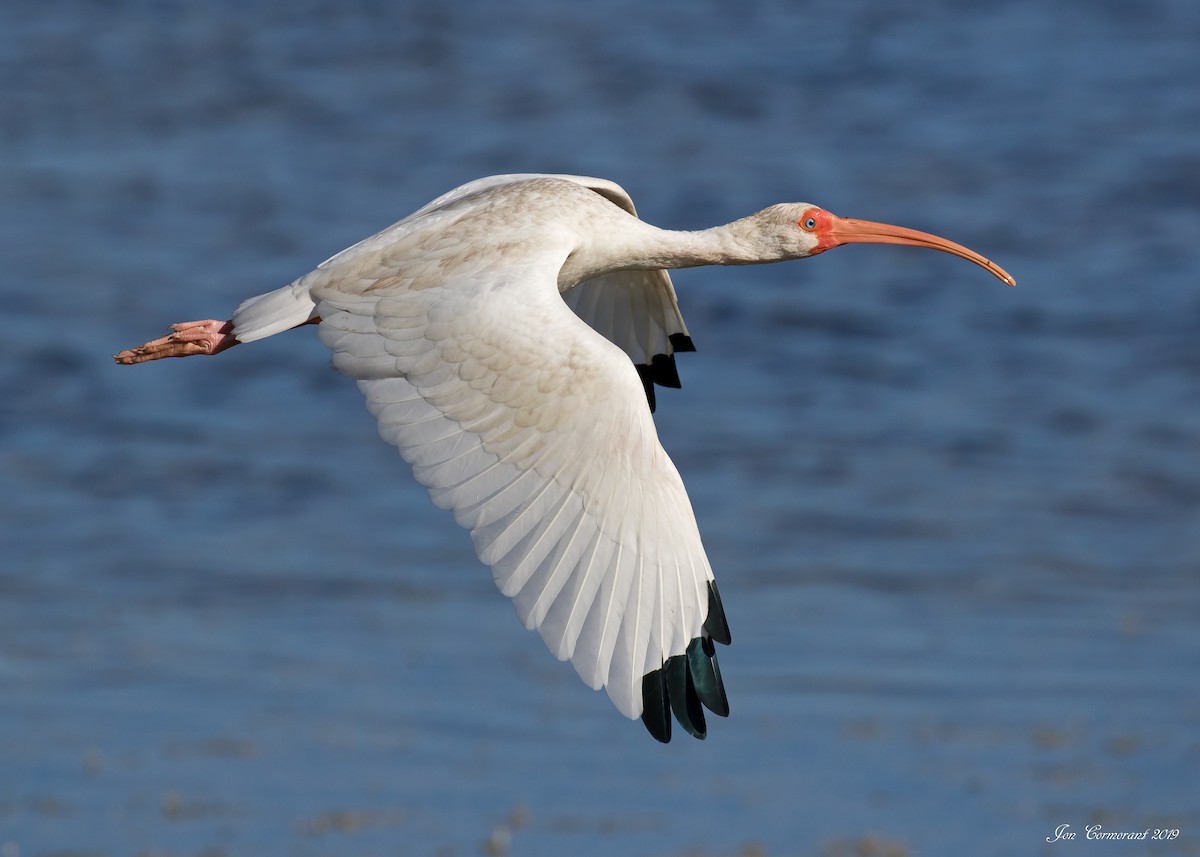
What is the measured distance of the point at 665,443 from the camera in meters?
18.8

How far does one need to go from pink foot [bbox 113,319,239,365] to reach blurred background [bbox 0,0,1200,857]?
3.57m

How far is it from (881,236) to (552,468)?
2732 millimetres

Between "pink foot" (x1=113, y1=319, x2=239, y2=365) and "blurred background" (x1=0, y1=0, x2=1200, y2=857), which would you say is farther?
"blurred background" (x1=0, y1=0, x2=1200, y2=857)

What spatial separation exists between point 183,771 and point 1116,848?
18.1 ft

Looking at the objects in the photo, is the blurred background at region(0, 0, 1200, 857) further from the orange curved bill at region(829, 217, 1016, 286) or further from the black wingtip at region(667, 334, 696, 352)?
the orange curved bill at region(829, 217, 1016, 286)

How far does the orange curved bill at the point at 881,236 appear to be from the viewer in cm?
929

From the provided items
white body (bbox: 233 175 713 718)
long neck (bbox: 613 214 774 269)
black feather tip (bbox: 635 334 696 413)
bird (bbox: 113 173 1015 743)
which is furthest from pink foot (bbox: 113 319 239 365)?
black feather tip (bbox: 635 334 696 413)

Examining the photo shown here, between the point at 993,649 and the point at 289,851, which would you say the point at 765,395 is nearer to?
A: the point at 993,649

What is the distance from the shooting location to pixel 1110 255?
23.9 metres

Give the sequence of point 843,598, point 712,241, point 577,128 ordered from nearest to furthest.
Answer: point 712,241 → point 843,598 → point 577,128

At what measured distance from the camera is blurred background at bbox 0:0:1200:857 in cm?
1231

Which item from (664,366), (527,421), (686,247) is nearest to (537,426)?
(527,421)

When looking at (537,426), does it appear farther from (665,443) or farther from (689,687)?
(665,443)

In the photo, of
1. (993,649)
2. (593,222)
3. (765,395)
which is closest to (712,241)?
(593,222)
